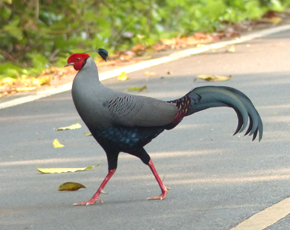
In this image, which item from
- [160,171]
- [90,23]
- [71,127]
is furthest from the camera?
[90,23]

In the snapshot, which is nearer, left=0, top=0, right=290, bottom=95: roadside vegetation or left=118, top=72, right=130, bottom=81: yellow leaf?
left=118, top=72, right=130, bottom=81: yellow leaf

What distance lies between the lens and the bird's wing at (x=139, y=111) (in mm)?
4066

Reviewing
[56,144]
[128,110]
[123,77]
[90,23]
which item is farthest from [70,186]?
[90,23]

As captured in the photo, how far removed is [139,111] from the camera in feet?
13.6

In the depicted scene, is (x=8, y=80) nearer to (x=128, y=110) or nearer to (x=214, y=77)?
(x=214, y=77)

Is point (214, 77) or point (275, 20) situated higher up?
point (214, 77)

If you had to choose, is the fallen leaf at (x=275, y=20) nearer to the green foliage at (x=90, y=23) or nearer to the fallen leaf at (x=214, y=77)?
the green foliage at (x=90, y=23)

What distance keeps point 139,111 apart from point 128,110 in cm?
8

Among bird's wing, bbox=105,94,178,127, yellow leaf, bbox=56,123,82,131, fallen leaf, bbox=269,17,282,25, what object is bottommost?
fallen leaf, bbox=269,17,282,25

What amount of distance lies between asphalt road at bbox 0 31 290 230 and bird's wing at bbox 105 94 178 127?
0.53 meters

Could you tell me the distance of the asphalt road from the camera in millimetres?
3967

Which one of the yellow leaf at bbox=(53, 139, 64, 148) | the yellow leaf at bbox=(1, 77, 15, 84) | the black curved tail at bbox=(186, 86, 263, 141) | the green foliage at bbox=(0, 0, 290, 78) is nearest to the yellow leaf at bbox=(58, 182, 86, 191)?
the black curved tail at bbox=(186, 86, 263, 141)

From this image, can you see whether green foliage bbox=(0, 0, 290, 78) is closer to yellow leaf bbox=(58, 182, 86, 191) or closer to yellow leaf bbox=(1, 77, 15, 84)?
yellow leaf bbox=(1, 77, 15, 84)

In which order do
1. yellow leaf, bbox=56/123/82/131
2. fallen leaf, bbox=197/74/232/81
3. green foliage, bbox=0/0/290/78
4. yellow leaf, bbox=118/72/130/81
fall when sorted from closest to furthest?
yellow leaf, bbox=56/123/82/131, fallen leaf, bbox=197/74/232/81, yellow leaf, bbox=118/72/130/81, green foliage, bbox=0/0/290/78
